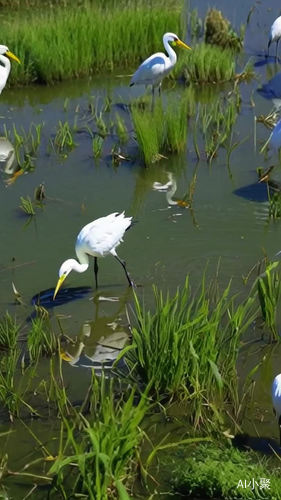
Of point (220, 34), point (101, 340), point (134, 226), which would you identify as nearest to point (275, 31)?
point (220, 34)

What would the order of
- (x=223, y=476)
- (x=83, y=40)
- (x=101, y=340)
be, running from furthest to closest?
(x=83, y=40) → (x=101, y=340) → (x=223, y=476)

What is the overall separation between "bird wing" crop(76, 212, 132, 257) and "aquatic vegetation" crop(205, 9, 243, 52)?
6.39 metres

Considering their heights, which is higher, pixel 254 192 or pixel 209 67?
pixel 209 67

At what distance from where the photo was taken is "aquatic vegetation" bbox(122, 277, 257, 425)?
5387 mm

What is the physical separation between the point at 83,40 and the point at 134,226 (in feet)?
14.5

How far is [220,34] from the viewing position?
511 inches

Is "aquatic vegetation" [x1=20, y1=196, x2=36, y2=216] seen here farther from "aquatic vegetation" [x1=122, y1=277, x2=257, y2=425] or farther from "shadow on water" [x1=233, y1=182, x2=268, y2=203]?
"aquatic vegetation" [x1=122, y1=277, x2=257, y2=425]

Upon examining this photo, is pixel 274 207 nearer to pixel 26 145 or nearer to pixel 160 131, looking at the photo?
pixel 160 131

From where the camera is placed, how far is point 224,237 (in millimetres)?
8078

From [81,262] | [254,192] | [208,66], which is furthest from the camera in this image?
[208,66]

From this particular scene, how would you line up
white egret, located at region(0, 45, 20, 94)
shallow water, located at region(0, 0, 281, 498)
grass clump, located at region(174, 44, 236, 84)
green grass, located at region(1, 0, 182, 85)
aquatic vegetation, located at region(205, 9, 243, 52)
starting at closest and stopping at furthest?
shallow water, located at region(0, 0, 281, 498), white egret, located at region(0, 45, 20, 94), grass clump, located at region(174, 44, 236, 84), green grass, located at region(1, 0, 182, 85), aquatic vegetation, located at region(205, 9, 243, 52)

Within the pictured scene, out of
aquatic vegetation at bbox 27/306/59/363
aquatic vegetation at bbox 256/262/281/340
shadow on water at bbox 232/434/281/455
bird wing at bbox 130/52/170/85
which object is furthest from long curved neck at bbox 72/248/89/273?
bird wing at bbox 130/52/170/85

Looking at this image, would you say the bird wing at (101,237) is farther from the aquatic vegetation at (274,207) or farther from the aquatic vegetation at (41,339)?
the aquatic vegetation at (274,207)

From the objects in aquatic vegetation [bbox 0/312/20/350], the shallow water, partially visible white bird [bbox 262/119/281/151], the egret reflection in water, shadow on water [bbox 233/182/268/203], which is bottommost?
the egret reflection in water
